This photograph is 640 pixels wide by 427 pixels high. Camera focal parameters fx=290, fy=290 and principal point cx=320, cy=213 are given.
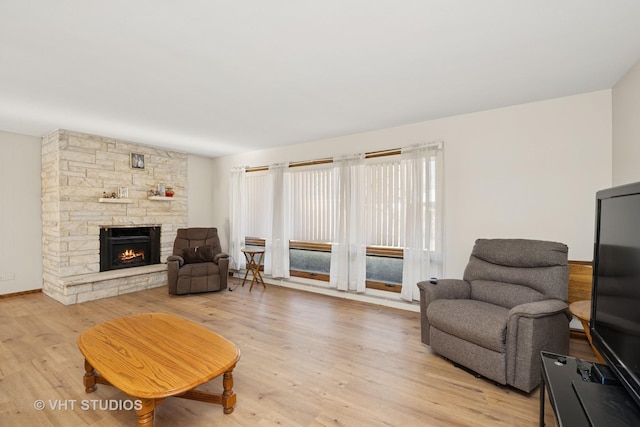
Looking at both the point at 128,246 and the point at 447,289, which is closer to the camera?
the point at 447,289

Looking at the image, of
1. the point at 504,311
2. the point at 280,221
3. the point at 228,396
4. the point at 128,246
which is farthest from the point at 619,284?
the point at 128,246

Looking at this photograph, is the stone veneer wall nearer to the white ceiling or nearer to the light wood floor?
the light wood floor

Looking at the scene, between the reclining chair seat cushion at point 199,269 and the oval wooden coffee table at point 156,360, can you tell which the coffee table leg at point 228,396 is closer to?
the oval wooden coffee table at point 156,360

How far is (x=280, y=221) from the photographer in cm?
507

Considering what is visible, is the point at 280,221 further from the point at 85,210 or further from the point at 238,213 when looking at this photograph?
the point at 85,210

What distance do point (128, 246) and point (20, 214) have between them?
147 cm

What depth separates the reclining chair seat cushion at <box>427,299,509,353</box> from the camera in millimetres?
2119

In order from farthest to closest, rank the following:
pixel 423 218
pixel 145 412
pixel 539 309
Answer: pixel 423 218 → pixel 539 309 → pixel 145 412

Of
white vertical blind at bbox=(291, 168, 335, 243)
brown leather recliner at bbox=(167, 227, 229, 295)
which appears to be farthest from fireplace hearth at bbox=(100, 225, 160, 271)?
white vertical blind at bbox=(291, 168, 335, 243)

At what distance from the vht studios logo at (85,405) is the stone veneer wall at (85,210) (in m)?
2.60

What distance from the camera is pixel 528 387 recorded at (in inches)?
78.6

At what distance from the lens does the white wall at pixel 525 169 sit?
112 inches

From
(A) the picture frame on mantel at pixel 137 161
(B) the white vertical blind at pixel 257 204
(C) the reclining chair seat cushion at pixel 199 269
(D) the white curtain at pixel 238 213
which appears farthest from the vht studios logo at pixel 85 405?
(A) the picture frame on mantel at pixel 137 161

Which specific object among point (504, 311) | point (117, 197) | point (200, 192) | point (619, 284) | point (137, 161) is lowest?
point (504, 311)
